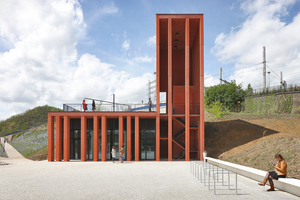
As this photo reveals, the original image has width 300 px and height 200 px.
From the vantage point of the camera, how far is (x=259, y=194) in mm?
7984

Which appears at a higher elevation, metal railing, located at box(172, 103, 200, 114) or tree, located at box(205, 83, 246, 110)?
tree, located at box(205, 83, 246, 110)

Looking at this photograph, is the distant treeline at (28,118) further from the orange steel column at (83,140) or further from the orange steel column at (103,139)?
the orange steel column at (103,139)

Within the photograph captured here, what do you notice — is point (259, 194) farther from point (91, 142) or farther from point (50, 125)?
point (50, 125)

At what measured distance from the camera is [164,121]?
78.6ft

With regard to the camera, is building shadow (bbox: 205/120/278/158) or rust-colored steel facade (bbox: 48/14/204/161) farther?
building shadow (bbox: 205/120/278/158)

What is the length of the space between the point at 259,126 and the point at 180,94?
948 cm

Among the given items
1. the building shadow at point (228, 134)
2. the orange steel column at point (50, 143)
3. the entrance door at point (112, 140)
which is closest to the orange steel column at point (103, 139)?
the entrance door at point (112, 140)

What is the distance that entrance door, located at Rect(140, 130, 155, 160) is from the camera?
2130 centimetres

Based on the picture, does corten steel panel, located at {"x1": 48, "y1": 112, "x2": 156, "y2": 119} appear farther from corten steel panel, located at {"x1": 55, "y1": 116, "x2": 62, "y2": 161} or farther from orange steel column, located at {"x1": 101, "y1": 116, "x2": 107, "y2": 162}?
corten steel panel, located at {"x1": 55, "y1": 116, "x2": 62, "y2": 161}

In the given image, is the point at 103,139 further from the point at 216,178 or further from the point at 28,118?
the point at 28,118

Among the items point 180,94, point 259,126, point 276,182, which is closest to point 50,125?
point 180,94

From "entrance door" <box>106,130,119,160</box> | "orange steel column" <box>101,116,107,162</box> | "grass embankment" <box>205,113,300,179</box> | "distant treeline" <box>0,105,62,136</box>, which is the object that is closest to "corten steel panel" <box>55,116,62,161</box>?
"orange steel column" <box>101,116,107,162</box>

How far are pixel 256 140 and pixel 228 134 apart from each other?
406 centimetres

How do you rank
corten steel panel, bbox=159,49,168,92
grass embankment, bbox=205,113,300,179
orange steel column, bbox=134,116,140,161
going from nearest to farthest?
grass embankment, bbox=205,113,300,179, orange steel column, bbox=134,116,140,161, corten steel panel, bbox=159,49,168,92
